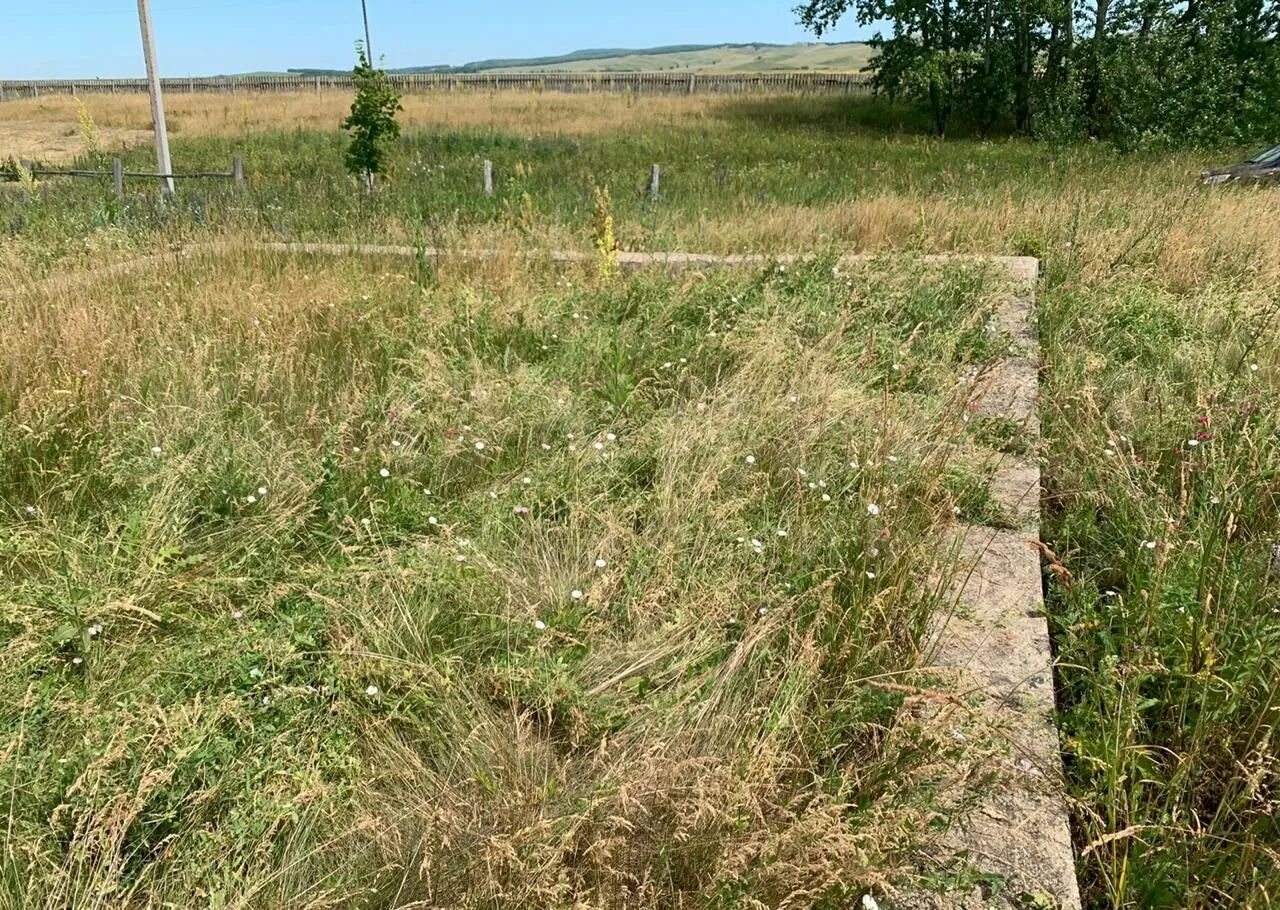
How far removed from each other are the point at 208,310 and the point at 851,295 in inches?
150

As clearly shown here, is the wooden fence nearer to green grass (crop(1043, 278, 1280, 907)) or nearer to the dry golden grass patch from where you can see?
the dry golden grass patch

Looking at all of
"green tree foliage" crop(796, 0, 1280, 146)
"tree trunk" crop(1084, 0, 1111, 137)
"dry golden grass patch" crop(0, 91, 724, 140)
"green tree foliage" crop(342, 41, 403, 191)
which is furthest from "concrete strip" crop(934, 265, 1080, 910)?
"dry golden grass patch" crop(0, 91, 724, 140)

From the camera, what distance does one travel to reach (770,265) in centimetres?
561

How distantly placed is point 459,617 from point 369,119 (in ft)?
35.3

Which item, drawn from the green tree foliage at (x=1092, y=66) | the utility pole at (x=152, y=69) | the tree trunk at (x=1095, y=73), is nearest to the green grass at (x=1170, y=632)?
the utility pole at (x=152, y=69)

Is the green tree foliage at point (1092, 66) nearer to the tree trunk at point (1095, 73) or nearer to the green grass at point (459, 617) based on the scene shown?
the tree trunk at point (1095, 73)

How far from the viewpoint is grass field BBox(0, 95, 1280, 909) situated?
165 cm

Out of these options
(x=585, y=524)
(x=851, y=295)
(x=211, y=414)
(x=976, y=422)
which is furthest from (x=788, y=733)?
(x=851, y=295)

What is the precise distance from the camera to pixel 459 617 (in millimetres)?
2346

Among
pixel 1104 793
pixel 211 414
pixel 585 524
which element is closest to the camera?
pixel 1104 793

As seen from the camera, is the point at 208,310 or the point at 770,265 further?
the point at 770,265

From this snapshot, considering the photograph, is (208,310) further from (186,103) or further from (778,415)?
(186,103)

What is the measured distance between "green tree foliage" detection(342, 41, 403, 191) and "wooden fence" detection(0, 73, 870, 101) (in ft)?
77.6

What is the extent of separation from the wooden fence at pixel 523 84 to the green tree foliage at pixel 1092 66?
275 inches
